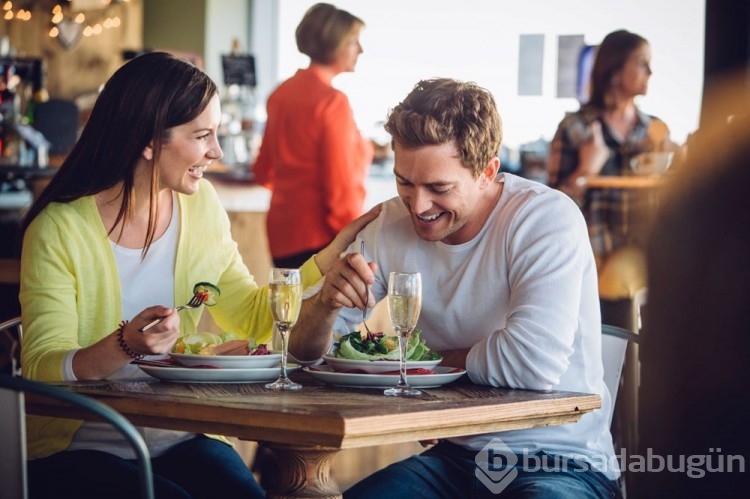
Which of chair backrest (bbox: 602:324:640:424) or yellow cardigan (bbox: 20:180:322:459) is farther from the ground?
yellow cardigan (bbox: 20:180:322:459)

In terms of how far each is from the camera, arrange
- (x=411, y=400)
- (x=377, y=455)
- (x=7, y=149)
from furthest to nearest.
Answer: (x=7, y=149), (x=377, y=455), (x=411, y=400)

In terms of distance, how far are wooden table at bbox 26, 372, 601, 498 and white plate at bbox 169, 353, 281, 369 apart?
0.04 meters

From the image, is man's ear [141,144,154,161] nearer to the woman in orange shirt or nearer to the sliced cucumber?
the sliced cucumber

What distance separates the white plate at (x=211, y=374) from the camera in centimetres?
182

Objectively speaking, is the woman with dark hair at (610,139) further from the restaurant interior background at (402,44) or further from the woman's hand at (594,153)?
the restaurant interior background at (402,44)

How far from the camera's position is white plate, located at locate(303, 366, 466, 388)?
5.95 ft

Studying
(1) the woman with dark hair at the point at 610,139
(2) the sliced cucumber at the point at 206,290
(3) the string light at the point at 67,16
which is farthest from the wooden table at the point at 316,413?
(3) the string light at the point at 67,16

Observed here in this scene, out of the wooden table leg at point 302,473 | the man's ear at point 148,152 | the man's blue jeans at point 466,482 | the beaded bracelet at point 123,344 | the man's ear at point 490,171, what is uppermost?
the man's ear at point 148,152

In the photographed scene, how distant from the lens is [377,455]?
410 cm

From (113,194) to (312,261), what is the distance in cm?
44

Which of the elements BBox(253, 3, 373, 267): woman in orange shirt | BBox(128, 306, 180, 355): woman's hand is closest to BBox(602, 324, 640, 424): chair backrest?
BBox(128, 306, 180, 355): woman's hand

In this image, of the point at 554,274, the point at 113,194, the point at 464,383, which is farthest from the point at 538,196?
the point at 113,194

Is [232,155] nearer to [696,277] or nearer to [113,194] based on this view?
[113,194]

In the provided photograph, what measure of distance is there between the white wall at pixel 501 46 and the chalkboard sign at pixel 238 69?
0.84 metres
